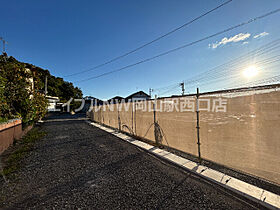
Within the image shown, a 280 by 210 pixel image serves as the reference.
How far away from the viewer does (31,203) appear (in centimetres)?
201

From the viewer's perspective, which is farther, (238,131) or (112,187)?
(238,131)

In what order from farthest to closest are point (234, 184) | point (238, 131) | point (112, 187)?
point (238, 131) → point (112, 187) → point (234, 184)

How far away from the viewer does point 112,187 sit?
2.40 meters

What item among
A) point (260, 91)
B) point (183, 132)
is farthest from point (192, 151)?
point (260, 91)

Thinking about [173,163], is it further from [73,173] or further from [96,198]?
A: [73,173]

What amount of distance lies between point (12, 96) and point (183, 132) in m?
8.54

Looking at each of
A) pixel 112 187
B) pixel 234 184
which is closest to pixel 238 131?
pixel 234 184

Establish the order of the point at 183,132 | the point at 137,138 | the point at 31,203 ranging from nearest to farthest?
the point at 31,203 → the point at 183,132 → the point at 137,138

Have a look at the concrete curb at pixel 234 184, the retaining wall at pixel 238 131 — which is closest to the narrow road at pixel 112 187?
the concrete curb at pixel 234 184

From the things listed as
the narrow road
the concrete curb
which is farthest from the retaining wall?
the narrow road

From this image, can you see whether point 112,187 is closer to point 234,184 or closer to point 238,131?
point 234,184

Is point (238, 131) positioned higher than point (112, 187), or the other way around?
point (238, 131)

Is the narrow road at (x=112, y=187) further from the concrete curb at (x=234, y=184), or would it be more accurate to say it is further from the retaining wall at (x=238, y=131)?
the retaining wall at (x=238, y=131)

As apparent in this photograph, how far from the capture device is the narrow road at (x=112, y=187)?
1.96 m
